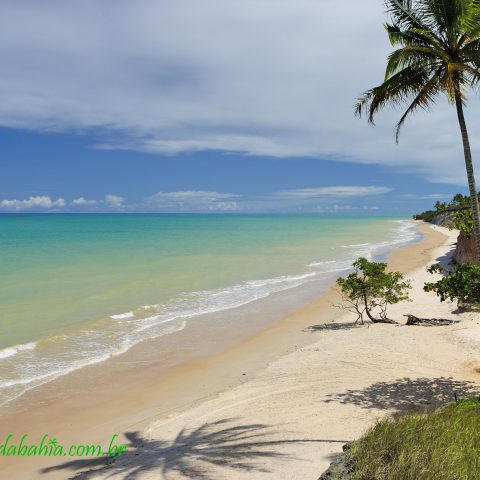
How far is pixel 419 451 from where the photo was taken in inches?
234

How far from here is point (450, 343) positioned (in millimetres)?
15102

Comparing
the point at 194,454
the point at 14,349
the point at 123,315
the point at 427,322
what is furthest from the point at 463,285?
the point at 123,315

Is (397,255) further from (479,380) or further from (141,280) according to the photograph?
(479,380)

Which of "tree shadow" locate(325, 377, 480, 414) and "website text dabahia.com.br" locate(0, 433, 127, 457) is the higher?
"tree shadow" locate(325, 377, 480, 414)

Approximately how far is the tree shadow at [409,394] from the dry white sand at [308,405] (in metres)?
0.02

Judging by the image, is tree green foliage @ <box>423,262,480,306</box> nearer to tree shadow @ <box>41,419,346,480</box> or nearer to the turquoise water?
tree shadow @ <box>41,419,346,480</box>

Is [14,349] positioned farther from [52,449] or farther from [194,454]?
[194,454]

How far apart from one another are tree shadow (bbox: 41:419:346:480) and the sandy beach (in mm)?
24

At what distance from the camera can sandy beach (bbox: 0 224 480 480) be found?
28.0 ft

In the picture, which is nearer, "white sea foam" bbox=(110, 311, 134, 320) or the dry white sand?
the dry white sand

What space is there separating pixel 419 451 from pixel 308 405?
521 cm

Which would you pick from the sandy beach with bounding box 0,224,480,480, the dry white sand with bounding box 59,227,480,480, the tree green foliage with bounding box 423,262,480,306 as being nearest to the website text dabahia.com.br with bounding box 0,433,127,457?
the sandy beach with bounding box 0,224,480,480

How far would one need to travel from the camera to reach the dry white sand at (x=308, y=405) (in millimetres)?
8242

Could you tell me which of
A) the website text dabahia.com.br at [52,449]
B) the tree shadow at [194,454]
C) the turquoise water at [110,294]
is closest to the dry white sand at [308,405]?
the tree shadow at [194,454]
